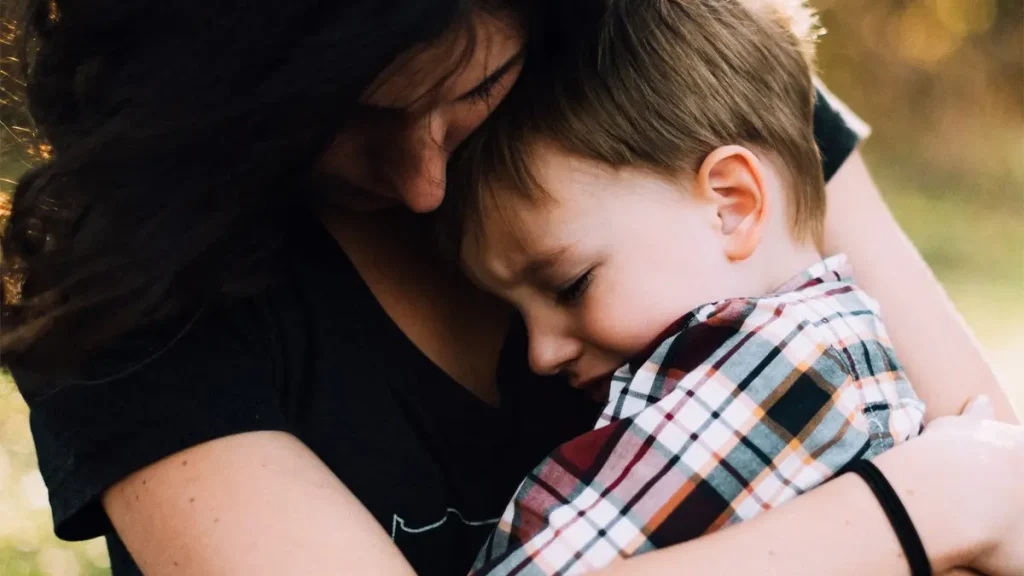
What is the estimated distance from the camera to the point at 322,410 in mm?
1070

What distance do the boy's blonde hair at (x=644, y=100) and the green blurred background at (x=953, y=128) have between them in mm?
2348

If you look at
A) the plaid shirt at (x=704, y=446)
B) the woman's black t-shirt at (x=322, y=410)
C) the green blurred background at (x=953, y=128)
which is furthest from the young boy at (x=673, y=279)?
the green blurred background at (x=953, y=128)

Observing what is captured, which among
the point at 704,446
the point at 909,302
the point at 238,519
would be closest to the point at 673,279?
the point at 704,446

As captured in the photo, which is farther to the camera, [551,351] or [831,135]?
[831,135]

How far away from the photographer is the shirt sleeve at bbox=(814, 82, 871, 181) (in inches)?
55.0

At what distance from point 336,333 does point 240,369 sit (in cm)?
15

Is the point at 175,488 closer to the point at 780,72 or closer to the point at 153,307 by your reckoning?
the point at 153,307

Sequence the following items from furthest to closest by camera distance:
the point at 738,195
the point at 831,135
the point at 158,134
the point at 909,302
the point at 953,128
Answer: the point at 953,128, the point at 831,135, the point at 909,302, the point at 738,195, the point at 158,134

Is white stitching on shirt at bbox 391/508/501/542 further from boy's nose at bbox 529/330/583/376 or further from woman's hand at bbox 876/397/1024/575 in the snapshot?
woman's hand at bbox 876/397/1024/575

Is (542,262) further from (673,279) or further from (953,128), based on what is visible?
(953,128)

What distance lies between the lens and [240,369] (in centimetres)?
96

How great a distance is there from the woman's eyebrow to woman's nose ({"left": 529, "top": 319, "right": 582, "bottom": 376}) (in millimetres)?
330

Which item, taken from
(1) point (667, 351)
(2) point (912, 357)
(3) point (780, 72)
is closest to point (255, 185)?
(1) point (667, 351)

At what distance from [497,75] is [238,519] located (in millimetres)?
494
